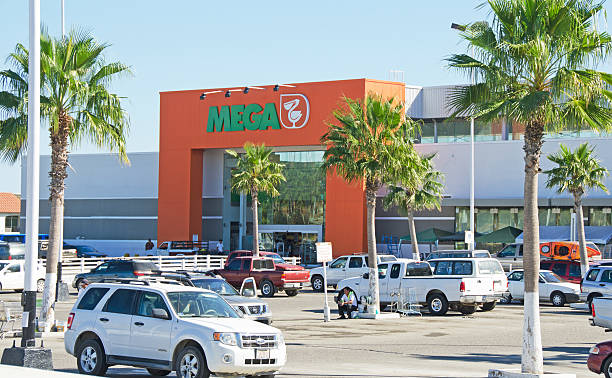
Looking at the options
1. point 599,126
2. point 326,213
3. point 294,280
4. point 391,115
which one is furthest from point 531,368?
point 326,213

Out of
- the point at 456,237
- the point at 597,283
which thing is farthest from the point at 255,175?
the point at 597,283

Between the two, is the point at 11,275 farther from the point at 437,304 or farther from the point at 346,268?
the point at 437,304

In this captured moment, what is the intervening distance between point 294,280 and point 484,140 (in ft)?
85.3

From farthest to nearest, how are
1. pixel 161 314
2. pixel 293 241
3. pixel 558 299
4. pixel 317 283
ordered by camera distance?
pixel 293 241
pixel 317 283
pixel 558 299
pixel 161 314

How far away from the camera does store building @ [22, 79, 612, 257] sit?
56.0 m

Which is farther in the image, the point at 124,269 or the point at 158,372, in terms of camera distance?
the point at 124,269

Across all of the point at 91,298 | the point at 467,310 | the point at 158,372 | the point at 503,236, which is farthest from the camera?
the point at 503,236

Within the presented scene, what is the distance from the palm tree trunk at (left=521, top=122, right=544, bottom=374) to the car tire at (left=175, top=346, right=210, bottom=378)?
5497 mm

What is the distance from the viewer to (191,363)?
1397 centimetres

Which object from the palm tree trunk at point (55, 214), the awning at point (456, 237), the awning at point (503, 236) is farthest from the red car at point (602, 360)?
the awning at point (456, 237)

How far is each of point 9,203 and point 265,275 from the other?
7025cm

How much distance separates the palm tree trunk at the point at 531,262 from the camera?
48.7 ft

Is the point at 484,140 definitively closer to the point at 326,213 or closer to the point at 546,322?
the point at 326,213

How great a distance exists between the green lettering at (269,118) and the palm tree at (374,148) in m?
30.8
